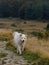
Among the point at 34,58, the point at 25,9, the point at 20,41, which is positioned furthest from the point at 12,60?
the point at 25,9

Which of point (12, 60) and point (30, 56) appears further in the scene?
point (30, 56)

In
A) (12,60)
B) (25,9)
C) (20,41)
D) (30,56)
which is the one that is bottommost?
(25,9)

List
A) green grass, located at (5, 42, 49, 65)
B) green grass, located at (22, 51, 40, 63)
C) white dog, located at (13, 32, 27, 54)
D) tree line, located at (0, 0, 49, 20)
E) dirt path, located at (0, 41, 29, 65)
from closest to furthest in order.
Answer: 1. green grass, located at (5, 42, 49, 65)
2. dirt path, located at (0, 41, 29, 65)
3. green grass, located at (22, 51, 40, 63)
4. white dog, located at (13, 32, 27, 54)
5. tree line, located at (0, 0, 49, 20)

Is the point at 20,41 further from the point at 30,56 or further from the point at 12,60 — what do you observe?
the point at 12,60

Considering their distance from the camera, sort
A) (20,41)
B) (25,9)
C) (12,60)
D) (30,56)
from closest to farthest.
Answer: (12,60) → (30,56) → (20,41) → (25,9)

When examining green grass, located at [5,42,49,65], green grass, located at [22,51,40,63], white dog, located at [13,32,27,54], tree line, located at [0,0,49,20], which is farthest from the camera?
tree line, located at [0,0,49,20]

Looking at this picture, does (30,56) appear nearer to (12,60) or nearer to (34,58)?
(34,58)

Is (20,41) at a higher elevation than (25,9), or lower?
higher

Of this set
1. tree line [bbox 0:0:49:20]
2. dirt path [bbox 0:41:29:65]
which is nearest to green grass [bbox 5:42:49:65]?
dirt path [bbox 0:41:29:65]

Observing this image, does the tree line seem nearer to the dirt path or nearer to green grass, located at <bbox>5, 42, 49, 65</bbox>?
green grass, located at <bbox>5, 42, 49, 65</bbox>

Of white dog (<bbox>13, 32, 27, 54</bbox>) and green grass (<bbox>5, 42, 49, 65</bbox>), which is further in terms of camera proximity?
white dog (<bbox>13, 32, 27, 54</bbox>)

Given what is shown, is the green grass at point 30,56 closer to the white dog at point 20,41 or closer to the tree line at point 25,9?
the white dog at point 20,41

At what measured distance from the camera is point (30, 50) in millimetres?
14859

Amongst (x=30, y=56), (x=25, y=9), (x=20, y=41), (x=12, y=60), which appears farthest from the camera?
(x=25, y=9)
